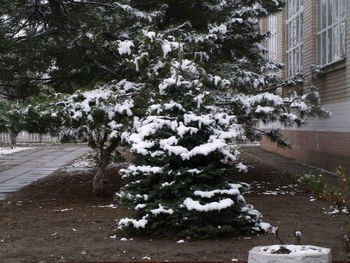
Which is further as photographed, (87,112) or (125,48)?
(125,48)

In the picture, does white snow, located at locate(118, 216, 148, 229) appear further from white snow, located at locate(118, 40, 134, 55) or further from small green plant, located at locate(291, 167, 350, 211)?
white snow, located at locate(118, 40, 134, 55)

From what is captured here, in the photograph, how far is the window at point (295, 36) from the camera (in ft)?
52.2

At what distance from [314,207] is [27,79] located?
6339 mm

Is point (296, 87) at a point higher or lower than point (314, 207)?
higher

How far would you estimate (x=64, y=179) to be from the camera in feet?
42.6

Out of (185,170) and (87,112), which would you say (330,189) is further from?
(87,112)

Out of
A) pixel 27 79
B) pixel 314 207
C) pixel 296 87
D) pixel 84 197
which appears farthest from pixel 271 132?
pixel 27 79

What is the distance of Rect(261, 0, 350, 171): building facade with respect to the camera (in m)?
11.7

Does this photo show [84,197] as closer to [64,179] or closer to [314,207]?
[64,179]

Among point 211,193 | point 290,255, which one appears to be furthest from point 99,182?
point 290,255

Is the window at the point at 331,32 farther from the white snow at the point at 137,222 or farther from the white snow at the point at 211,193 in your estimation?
the white snow at the point at 137,222

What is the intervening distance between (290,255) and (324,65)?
32.4 ft

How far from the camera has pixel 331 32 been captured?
12914 millimetres

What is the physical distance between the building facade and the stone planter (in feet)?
24.4
